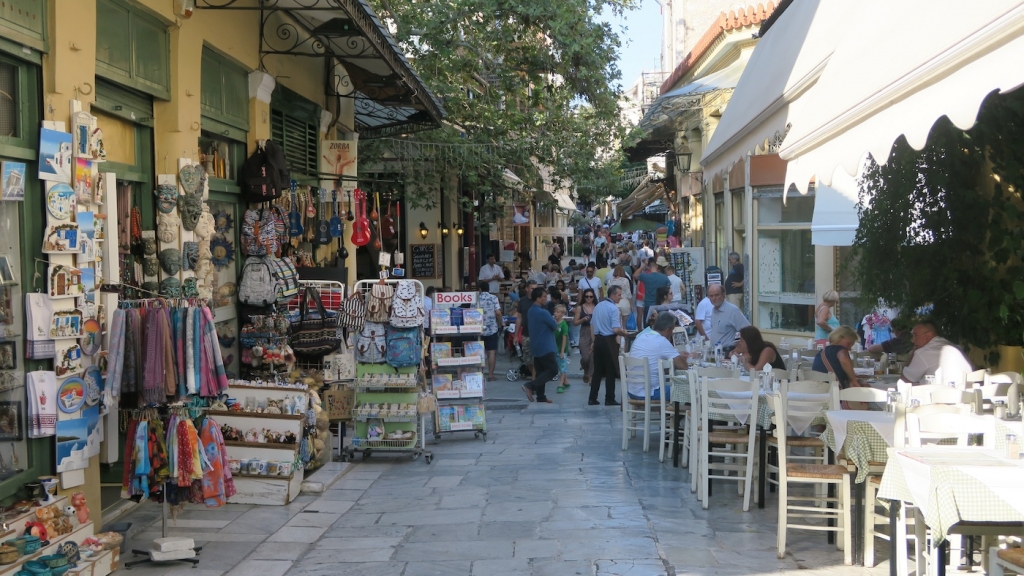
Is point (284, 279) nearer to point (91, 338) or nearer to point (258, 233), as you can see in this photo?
point (258, 233)

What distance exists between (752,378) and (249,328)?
16.9 feet

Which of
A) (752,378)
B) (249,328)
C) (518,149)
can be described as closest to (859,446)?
(752,378)

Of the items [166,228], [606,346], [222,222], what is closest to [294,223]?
[222,222]

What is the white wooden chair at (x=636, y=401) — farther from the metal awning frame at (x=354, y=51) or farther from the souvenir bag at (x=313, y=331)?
the metal awning frame at (x=354, y=51)

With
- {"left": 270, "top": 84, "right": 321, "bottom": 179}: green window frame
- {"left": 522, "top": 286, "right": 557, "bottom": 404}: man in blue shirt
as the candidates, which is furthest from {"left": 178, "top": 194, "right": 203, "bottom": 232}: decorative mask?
{"left": 522, "top": 286, "right": 557, "bottom": 404}: man in blue shirt

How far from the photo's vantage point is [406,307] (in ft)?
34.3

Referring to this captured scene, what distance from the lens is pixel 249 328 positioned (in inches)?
404

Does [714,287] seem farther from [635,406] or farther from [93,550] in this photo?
[93,550]

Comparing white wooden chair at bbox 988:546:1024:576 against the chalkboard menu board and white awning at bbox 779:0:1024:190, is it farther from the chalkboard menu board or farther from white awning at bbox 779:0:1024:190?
the chalkboard menu board

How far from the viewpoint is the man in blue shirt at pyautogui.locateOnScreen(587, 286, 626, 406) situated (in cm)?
1416

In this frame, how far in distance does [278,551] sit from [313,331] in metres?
3.64

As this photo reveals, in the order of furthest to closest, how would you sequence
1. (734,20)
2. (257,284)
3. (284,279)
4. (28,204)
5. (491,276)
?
(491,276)
(734,20)
(284,279)
(257,284)
(28,204)

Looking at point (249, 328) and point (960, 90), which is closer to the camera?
point (960, 90)

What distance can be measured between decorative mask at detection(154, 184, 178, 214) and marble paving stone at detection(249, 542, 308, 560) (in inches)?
118
